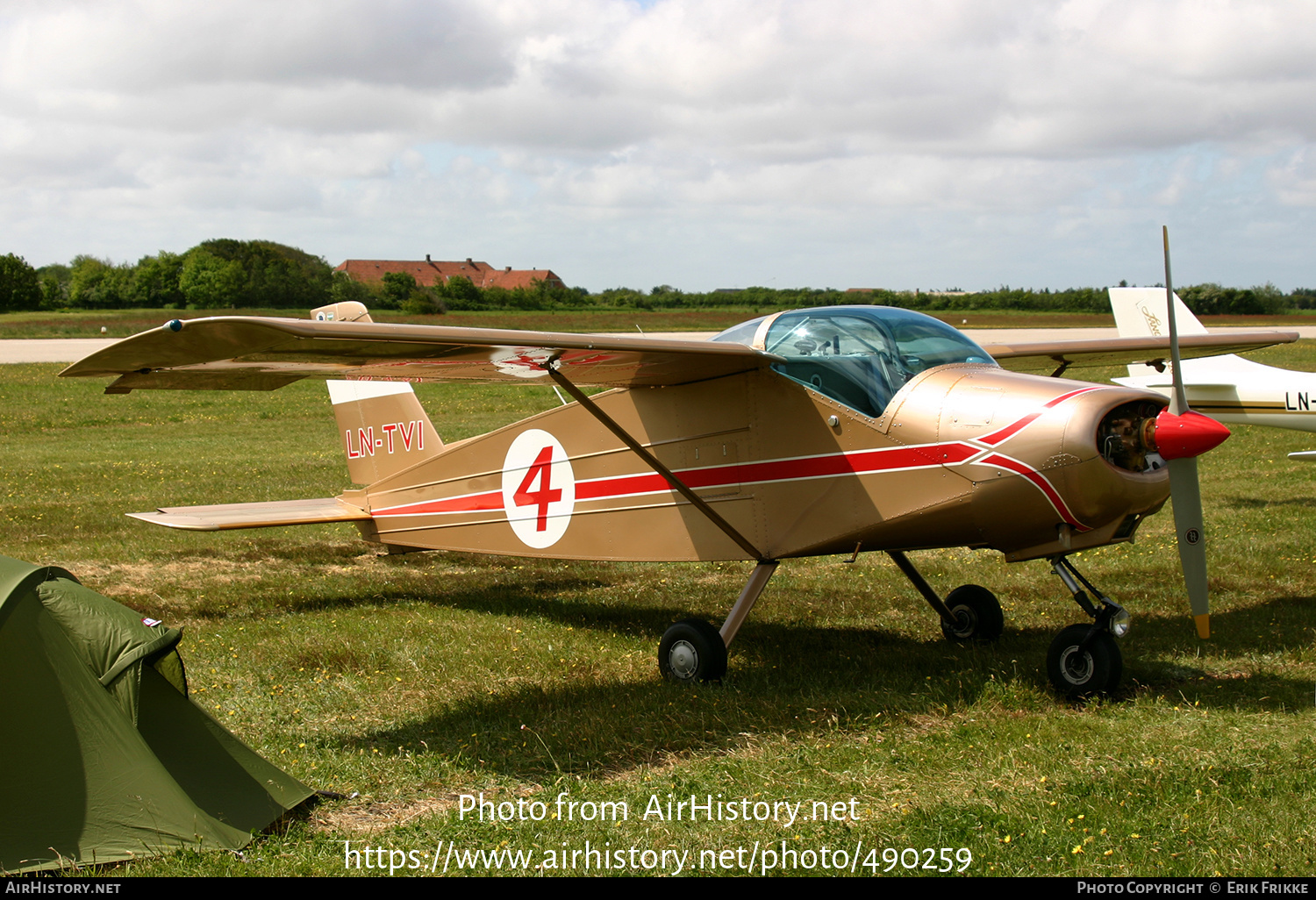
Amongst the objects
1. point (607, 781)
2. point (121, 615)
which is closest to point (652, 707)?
point (607, 781)

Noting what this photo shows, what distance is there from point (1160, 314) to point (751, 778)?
11431mm

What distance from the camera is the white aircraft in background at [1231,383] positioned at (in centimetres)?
1322

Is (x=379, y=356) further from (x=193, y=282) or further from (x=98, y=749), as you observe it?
(x=193, y=282)

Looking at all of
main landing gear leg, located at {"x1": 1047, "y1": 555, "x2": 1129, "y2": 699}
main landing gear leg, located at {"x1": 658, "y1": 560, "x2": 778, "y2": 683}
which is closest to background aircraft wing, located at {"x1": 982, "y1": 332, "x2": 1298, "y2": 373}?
main landing gear leg, located at {"x1": 1047, "y1": 555, "x2": 1129, "y2": 699}

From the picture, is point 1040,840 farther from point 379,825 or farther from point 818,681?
point 379,825

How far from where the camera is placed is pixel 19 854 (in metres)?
3.94

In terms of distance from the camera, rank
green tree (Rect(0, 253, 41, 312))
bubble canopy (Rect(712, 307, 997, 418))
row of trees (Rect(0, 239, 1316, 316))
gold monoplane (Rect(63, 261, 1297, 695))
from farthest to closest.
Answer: green tree (Rect(0, 253, 41, 312))
row of trees (Rect(0, 239, 1316, 316))
bubble canopy (Rect(712, 307, 997, 418))
gold monoplane (Rect(63, 261, 1297, 695))

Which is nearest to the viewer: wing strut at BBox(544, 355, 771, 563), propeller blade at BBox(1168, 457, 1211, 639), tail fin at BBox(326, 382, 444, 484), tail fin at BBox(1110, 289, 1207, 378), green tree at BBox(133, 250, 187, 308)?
propeller blade at BBox(1168, 457, 1211, 639)

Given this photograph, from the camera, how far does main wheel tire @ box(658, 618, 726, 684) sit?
6660mm

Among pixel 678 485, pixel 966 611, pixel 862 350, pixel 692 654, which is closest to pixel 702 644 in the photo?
pixel 692 654

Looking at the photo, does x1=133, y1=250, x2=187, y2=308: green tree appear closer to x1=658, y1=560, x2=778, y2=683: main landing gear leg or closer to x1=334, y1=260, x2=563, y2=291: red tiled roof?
x1=334, y1=260, x2=563, y2=291: red tiled roof

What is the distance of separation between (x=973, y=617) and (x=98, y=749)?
6.09m

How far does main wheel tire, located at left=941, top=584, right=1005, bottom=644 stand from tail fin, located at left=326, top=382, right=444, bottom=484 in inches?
199
